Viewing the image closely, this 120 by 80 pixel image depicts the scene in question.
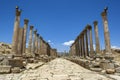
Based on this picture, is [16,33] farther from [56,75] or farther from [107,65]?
[107,65]

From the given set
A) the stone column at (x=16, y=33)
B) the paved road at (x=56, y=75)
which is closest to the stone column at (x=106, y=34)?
the paved road at (x=56, y=75)

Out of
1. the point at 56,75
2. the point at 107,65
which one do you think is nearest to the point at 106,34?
the point at 107,65

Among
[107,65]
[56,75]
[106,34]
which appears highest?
[106,34]

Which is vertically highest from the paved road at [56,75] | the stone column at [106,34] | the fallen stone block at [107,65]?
the stone column at [106,34]

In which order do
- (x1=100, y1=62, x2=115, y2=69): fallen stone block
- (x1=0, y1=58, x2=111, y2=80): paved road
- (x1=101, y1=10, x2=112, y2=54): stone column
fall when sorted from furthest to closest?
(x1=101, y1=10, x2=112, y2=54): stone column
(x1=100, y1=62, x2=115, y2=69): fallen stone block
(x1=0, y1=58, x2=111, y2=80): paved road

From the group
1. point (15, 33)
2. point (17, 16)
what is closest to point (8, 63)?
point (15, 33)

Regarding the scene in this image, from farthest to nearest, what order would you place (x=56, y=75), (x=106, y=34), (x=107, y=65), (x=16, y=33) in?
(x=106, y=34) → (x=16, y=33) → (x=107, y=65) → (x=56, y=75)

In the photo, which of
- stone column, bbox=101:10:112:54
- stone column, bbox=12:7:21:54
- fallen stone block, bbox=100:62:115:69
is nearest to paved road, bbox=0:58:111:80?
fallen stone block, bbox=100:62:115:69

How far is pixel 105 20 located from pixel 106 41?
8.47 feet

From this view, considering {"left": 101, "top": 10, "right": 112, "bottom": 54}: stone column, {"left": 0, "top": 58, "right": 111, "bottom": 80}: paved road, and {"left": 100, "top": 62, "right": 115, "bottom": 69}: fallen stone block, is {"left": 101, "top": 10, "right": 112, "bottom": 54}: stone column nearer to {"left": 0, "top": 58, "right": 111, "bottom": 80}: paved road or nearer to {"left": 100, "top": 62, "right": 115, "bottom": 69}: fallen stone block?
{"left": 100, "top": 62, "right": 115, "bottom": 69}: fallen stone block

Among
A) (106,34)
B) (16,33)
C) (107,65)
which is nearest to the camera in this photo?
(107,65)

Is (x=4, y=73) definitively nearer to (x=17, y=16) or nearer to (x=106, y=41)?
(x=17, y=16)

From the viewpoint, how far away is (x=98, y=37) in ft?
71.6

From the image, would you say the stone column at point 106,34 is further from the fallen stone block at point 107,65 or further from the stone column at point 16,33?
the stone column at point 16,33
